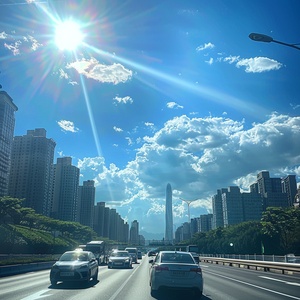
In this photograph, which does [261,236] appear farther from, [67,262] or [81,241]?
[67,262]

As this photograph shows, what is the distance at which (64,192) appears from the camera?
138 meters

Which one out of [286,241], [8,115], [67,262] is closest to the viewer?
[67,262]

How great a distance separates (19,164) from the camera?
118 m

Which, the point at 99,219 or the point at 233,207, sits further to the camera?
the point at 99,219

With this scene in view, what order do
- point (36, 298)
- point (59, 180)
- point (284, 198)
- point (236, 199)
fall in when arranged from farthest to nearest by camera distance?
point (284, 198)
point (236, 199)
point (59, 180)
point (36, 298)

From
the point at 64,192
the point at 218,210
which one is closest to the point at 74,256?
the point at 64,192

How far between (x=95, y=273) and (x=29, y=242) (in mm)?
52743

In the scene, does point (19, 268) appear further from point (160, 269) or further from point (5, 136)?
point (5, 136)

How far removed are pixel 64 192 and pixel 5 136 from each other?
4543 centimetres

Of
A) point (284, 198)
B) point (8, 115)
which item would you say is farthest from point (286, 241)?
point (284, 198)

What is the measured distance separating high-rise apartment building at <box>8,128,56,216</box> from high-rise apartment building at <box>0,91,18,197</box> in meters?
15.8

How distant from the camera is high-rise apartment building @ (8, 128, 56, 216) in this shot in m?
114

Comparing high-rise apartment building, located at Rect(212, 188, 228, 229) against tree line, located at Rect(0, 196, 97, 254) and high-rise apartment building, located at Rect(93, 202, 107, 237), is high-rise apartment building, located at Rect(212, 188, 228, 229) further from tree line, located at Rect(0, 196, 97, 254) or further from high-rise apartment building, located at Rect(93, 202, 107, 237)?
tree line, located at Rect(0, 196, 97, 254)

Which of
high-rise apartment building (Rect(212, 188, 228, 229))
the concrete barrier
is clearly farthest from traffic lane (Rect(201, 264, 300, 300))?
high-rise apartment building (Rect(212, 188, 228, 229))
